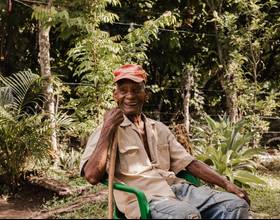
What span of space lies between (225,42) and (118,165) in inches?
249

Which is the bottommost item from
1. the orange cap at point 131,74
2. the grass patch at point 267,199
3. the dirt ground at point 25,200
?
the dirt ground at point 25,200

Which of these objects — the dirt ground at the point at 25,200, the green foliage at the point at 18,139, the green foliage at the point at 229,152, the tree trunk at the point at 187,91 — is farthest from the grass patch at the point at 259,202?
the tree trunk at the point at 187,91

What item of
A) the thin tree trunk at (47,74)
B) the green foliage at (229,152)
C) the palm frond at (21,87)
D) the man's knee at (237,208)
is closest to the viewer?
the man's knee at (237,208)

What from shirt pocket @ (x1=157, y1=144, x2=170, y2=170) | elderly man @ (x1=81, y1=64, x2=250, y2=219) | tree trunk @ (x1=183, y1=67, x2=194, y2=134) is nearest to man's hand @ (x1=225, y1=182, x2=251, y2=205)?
elderly man @ (x1=81, y1=64, x2=250, y2=219)

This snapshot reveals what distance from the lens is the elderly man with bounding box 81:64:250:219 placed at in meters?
3.00

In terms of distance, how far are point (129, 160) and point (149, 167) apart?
0.14 meters

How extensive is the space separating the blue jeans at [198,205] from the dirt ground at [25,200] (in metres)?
3.11

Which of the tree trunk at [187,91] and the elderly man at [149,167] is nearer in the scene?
the elderly man at [149,167]

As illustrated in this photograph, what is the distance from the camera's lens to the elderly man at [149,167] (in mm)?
2998

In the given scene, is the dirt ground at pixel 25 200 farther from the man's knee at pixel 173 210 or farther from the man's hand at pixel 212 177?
the man's knee at pixel 173 210

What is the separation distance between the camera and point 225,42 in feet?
29.7

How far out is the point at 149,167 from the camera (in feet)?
10.6

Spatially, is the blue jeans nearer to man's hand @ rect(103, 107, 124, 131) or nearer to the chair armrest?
the chair armrest

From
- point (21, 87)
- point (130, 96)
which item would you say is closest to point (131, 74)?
point (130, 96)
